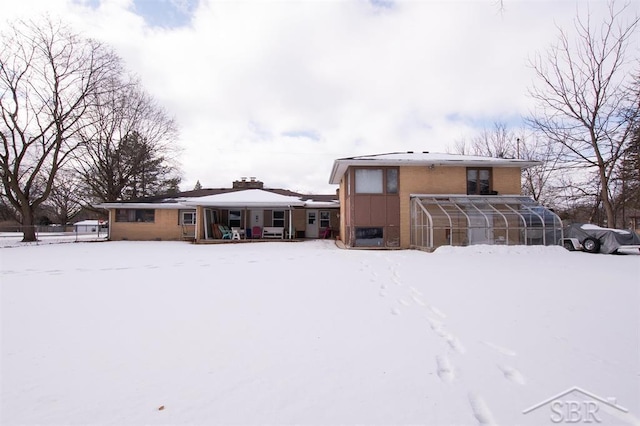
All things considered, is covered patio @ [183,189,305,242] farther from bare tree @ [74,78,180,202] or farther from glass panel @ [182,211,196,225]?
bare tree @ [74,78,180,202]

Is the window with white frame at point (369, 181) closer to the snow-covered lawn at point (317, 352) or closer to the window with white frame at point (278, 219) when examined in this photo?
the snow-covered lawn at point (317, 352)

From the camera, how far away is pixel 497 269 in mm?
7855

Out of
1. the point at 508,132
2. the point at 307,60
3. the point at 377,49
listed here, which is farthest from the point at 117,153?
the point at 508,132

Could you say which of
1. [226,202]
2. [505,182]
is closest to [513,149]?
[505,182]

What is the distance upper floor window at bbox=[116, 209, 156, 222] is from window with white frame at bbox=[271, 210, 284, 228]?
25.4 feet

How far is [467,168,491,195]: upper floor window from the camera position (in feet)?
47.0

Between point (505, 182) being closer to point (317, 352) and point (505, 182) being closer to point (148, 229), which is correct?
point (317, 352)

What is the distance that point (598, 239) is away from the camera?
1226cm

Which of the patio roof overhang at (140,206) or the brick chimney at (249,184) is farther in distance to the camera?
the brick chimney at (249,184)

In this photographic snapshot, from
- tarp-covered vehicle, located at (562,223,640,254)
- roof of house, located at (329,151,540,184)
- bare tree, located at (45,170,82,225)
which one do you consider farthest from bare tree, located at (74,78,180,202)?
tarp-covered vehicle, located at (562,223,640,254)

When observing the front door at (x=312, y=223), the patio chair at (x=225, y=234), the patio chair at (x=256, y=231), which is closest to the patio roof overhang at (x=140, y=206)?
the patio chair at (x=225, y=234)

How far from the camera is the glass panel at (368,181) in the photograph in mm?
13875

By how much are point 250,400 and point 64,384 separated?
56.8 inches

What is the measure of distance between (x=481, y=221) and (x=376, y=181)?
4.54m
